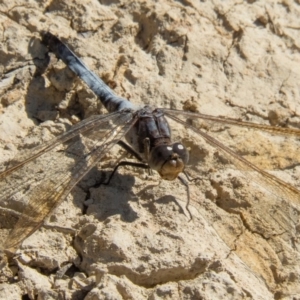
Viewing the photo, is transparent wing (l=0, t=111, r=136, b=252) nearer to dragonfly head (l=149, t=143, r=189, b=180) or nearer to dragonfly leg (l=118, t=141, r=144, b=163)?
dragonfly leg (l=118, t=141, r=144, b=163)

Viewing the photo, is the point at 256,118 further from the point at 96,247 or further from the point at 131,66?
the point at 96,247

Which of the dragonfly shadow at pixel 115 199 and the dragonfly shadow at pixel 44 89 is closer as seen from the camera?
the dragonfly shadow at pixel 115 199

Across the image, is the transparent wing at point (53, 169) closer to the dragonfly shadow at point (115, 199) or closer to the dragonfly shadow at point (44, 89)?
the dragonfly shadow at point (115, 199)

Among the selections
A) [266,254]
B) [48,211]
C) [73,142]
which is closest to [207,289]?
[266,254]

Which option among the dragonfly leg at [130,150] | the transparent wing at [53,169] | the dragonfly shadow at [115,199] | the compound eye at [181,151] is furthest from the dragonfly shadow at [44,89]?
the compound eye at [181,151]

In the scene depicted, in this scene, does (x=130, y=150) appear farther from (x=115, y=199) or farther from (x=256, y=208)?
(x=256, y=208)

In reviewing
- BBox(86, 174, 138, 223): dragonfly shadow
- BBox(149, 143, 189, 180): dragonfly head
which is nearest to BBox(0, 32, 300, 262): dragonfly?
BBox(149, 143, 189, 180): dragonfly head
